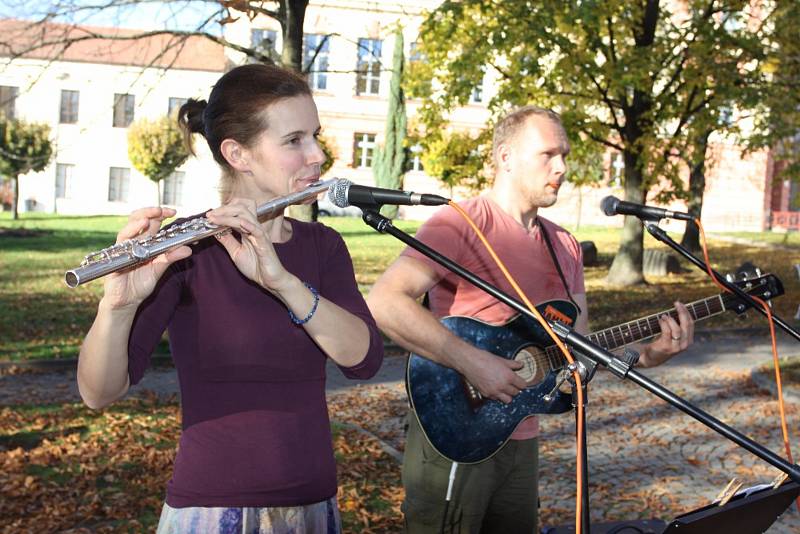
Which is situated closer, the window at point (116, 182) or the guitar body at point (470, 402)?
the guitar body at point (470, 402)

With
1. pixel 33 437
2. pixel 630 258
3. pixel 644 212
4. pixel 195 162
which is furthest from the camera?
pixel 195 162

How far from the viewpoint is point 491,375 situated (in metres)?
3.29

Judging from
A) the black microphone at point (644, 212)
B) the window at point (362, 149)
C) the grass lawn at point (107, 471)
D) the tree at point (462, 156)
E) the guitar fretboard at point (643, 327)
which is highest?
the window at point (362, 149)

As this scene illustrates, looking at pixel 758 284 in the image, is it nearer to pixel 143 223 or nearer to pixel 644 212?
pixel 644 212

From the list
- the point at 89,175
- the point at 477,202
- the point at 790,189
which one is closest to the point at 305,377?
the point at 477,202

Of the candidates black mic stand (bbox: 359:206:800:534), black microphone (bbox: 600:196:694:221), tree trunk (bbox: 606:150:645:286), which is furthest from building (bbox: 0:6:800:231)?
black mic stand (bbox: 359:206:800:534)

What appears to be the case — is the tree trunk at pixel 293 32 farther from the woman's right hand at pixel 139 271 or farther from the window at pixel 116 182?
the window at pixel 116 182

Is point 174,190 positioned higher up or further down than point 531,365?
higher up


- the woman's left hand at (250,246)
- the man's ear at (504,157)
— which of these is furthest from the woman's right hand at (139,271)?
the man's ear at (504,157)

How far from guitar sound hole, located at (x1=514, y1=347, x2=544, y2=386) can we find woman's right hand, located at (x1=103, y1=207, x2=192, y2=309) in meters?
1.87

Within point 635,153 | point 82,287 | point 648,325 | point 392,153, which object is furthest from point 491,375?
point 392,153

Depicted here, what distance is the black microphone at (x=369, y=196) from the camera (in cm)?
234

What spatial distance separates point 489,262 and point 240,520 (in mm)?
1566

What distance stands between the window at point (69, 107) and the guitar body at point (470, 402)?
46266 mm
